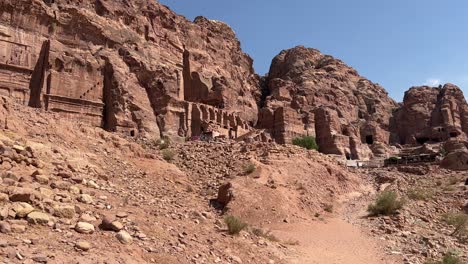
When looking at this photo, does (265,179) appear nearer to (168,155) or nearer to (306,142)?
(168,155)

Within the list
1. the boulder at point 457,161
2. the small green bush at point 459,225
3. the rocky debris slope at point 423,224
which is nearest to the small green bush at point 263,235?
the rocky debris slope at point 423,224

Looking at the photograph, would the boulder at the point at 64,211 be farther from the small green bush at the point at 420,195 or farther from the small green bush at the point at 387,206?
the small green bush at the point at 420,195

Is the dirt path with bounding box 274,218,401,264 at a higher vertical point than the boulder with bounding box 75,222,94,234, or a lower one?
lower

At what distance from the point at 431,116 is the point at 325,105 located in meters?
19.9

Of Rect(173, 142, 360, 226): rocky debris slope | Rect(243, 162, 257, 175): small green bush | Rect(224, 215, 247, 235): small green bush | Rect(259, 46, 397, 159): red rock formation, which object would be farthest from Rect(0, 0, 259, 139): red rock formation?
Rect(224, 215, 247, 235): small green bush

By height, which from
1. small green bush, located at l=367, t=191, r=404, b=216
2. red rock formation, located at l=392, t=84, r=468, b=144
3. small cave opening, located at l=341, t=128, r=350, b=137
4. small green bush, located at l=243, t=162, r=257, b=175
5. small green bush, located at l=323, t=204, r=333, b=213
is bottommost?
small green bush, located at l=323, t=204, r=333, b=213

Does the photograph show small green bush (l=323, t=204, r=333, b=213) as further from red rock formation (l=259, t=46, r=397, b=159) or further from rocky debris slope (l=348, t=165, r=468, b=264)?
red rock formation (l=259, t=46, r=397, b=159)

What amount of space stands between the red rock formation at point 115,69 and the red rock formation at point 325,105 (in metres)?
5.87

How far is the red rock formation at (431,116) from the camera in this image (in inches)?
2601

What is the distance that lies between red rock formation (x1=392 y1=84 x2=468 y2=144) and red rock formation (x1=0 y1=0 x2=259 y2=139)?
99.1ft

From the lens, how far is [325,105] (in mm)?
65562

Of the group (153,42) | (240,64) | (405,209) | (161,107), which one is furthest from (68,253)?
(240,64)

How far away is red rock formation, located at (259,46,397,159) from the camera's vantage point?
5612 cm

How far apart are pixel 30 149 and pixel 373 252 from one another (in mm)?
9905
